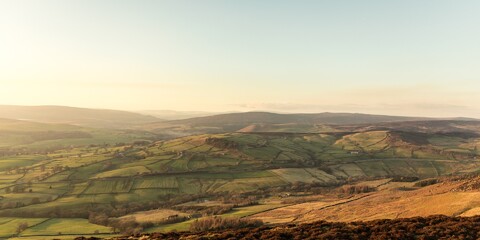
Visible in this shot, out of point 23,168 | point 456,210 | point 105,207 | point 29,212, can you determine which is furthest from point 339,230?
point 23,168

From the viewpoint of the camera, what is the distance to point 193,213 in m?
107

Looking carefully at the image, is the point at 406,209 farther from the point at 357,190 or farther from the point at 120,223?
the point at 120,223

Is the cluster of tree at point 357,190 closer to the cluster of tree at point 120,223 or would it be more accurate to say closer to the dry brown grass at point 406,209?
the dry brown grass at point 406,209

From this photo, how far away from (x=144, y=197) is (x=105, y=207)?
17.4 m

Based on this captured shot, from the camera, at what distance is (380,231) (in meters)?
35.8

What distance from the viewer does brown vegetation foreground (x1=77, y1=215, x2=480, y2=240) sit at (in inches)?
1330

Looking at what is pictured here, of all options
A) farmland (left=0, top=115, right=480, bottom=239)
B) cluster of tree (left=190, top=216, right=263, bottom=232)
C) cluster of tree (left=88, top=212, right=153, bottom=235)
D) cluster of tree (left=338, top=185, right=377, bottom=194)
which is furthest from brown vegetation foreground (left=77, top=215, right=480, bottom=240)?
cluster of tree (left=338, top=185, right=377, bottom=194)

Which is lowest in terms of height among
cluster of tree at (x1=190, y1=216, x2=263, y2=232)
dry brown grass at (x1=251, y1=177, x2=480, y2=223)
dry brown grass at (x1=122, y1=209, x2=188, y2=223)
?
dry brown grass at (x1=122, y1=209, x2=188, y2=223)

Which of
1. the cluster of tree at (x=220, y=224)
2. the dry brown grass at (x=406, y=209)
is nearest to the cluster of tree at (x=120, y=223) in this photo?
the cluster of tree at (x=220, y=224)

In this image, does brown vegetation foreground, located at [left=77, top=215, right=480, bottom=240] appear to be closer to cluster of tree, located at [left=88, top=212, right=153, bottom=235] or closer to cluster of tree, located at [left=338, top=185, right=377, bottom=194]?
cluster of tree, located at [left=88, top=212, right=153, bottom=235]

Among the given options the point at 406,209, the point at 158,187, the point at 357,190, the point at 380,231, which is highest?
the point at 380,231

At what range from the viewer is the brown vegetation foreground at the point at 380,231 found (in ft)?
111

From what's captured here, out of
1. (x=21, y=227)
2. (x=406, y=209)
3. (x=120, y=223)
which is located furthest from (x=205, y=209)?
(x=406, y=209)

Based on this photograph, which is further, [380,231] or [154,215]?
[154,215]
